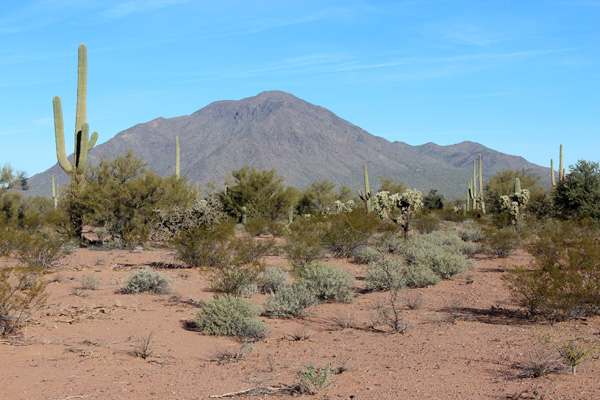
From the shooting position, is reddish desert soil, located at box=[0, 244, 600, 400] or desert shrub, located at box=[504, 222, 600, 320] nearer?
reddish desert soil, located at box=[0, 244, 600, 400]

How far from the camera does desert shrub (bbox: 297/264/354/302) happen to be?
11.8 metres

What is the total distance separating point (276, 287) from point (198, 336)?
393 centimetres

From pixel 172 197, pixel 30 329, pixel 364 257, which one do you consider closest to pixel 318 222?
pixel 364 257

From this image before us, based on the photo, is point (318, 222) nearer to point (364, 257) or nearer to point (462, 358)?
point (364, 257)

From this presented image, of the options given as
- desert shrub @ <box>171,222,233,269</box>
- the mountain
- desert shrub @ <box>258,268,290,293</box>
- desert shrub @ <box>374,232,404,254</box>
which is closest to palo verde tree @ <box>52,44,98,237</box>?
desert shrub @ <box>171,222,233,269</box>

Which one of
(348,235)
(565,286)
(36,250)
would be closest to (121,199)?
(36,250)

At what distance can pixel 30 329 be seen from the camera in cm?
852

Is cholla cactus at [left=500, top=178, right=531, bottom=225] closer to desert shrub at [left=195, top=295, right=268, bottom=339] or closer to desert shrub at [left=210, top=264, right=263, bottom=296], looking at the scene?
desert shrub at [left=210, top=264, right=263, bottom=296]

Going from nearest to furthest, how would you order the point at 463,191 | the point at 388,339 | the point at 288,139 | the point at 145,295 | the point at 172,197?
the point at 388,339, the point at 145,295, the point at 172,197, the point at 463,191, the point at 288,139

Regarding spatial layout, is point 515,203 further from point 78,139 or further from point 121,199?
point 78,139

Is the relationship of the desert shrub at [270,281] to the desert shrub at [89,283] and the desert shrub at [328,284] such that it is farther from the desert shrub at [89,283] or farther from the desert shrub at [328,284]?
the desert shrub at [89,283]

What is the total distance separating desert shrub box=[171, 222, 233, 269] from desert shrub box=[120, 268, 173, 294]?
8.57 feet

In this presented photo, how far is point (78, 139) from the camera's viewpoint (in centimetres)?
2280

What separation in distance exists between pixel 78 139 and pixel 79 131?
359 mm
